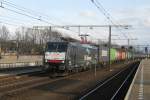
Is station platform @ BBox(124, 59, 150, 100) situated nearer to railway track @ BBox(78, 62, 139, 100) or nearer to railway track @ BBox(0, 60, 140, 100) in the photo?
railway track @ BBox(78, 62, 139, 100)

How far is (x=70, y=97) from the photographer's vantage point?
61.2 feet

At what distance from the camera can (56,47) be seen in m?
32.9

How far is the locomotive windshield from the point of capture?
32.6 meters

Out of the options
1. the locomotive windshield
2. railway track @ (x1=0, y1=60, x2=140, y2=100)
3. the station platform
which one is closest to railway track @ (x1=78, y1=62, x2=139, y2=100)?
the station platform

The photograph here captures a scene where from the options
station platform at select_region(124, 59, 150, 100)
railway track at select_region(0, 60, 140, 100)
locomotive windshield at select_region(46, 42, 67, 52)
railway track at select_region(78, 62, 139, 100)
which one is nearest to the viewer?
station platform at select_region(124, 59, 150, 100)

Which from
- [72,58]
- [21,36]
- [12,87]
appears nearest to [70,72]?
[72,58]

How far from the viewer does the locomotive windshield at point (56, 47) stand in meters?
32.6

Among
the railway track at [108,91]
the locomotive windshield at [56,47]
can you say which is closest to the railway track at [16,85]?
the railway track at [108,91]

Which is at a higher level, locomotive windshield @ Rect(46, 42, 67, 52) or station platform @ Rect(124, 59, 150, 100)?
locomotive windshield @ Rect(46, 42, 67, 52)

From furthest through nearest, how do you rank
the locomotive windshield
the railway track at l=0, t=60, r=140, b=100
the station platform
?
the locomotive windshield, the railway track at l=0, t=60, r=140, b=100, the station platform

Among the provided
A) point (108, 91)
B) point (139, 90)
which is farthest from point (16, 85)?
point (139, 90)

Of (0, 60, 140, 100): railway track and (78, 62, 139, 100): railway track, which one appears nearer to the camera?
(78, 62, 139, 100): railway track

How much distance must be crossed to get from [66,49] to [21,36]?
85127 mm

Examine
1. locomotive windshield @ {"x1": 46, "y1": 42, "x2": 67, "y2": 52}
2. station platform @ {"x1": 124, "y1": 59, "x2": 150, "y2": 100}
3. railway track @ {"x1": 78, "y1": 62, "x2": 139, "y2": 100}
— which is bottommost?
railway track @ {"x1": 78, "y1": 62, "x2": 139, "y2": 100}
